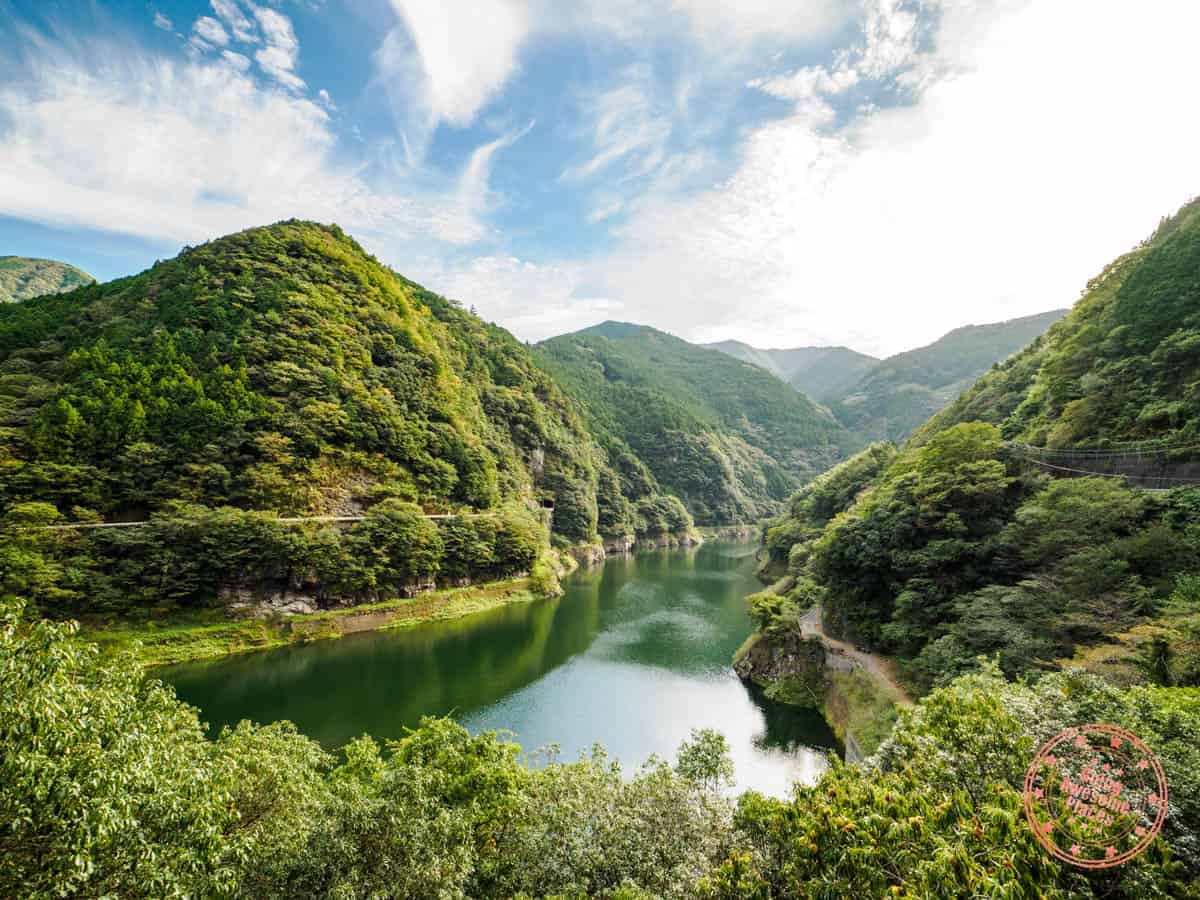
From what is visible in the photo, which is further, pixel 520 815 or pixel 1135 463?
pixel 1135 463

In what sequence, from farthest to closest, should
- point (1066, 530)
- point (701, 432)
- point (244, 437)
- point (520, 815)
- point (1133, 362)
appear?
point (701, 432)
point (244, 437)
point (1133, 362)
point (1066, 530)
point (520, 815)

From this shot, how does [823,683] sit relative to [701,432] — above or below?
below

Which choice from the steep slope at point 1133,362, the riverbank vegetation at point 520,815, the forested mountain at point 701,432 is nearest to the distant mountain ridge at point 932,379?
the forested mountain at point 701,432

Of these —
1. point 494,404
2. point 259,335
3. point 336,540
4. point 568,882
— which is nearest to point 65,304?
point 259,335

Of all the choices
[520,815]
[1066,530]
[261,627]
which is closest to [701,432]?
[261,627]

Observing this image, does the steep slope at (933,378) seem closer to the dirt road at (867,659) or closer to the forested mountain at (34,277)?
the dirt road at (867,659)

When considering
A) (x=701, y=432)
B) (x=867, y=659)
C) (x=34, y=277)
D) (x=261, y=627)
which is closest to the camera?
(x=867, y=659)

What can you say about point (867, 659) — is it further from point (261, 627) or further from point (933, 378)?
A: point (933, 378)
